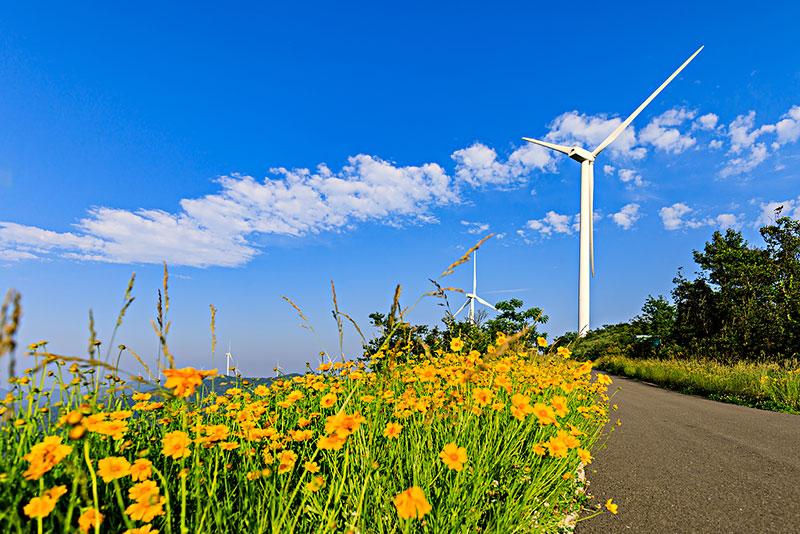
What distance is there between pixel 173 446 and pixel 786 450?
6.73 metres

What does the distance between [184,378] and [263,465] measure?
1.41m

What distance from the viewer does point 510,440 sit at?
9.52 ft

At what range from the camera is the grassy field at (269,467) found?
4.64 feet

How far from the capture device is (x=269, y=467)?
2191mm

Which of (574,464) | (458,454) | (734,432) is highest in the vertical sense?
(458,454)

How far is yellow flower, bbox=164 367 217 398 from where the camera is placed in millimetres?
1133

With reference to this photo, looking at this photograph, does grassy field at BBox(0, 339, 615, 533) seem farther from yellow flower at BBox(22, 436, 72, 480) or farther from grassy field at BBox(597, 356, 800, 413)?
grassy field at BBox(597, 356, 800, 413)

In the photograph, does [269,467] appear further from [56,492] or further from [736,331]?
[736,331]

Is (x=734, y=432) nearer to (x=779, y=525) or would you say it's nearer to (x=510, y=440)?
(x=779, y=525)

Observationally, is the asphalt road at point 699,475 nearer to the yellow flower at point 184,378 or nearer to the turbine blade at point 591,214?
the yellow flower at point 184,378

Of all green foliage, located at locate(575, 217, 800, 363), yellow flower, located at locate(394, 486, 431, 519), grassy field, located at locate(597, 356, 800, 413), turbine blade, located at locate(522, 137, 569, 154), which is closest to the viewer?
yellow flower, located at locate(394, 486, 431, 519)

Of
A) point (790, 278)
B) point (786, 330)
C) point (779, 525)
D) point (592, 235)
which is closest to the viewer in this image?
point (779, 525)

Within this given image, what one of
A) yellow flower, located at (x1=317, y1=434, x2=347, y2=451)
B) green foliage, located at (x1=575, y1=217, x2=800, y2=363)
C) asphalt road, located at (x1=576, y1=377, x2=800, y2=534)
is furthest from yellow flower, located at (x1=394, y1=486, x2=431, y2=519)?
green foliage, located at (x1=575, y1=217, x2=800, y2=363)

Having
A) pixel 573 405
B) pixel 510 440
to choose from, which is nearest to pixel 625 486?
pixel 573 405
